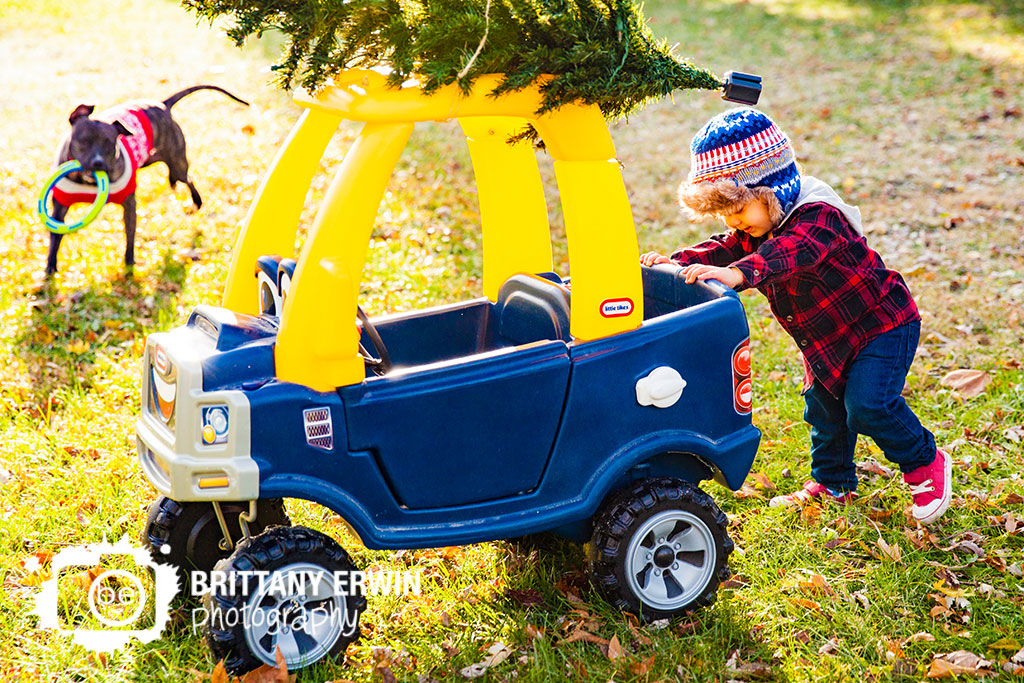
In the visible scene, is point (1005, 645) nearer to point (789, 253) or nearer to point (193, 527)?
point (789, 253)

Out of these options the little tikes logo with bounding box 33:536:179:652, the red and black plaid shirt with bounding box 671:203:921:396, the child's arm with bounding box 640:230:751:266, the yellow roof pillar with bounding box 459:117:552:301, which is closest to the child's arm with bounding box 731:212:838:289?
the red and black plaid shirt with bounding box 671:203:921:396

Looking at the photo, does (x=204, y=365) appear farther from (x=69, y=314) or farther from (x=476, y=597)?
(x=69, y=314)

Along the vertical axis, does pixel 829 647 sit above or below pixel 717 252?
below

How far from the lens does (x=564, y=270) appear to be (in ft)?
19.2

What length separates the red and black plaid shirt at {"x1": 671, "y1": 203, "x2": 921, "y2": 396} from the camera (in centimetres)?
300

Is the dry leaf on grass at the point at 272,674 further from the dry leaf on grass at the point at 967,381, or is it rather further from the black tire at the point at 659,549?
the dry leaf on grass at the point at 967,381

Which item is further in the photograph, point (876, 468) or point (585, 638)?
point (876, 468)

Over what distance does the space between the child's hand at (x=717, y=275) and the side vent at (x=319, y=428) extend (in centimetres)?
116

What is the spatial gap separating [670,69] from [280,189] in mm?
1193

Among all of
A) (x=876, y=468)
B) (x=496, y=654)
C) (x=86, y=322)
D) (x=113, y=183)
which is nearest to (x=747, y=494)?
(x=876, y=468)

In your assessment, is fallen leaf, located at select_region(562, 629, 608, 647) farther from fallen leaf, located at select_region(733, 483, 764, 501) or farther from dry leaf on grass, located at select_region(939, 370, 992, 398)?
dry leaf on grass, located at select_region(939, 370, 992, 398)

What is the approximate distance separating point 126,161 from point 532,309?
3.38 meters

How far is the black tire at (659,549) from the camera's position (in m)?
2.83

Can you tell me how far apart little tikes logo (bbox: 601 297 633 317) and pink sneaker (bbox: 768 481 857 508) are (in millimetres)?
1238
